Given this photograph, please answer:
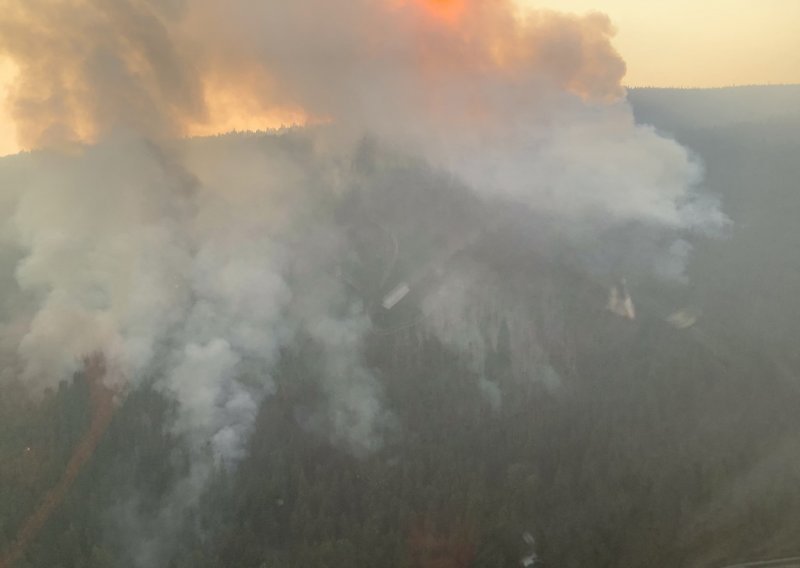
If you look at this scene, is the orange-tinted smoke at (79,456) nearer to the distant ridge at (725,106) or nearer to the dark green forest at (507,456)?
the dark green forest at (507,456)

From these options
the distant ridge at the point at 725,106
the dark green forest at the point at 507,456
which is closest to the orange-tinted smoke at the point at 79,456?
the dark green forest at the point at 507,456

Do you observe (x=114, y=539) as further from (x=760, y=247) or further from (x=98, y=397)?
(x=760, y=247)

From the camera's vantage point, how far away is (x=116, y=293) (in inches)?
3607

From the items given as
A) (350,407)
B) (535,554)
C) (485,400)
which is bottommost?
(350,407)

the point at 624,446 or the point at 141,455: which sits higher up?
the point at 624,446

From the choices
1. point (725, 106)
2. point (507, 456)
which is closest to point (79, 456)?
point (507, 456)

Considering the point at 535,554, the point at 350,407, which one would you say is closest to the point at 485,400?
the point at 350,407

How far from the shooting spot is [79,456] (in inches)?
2618

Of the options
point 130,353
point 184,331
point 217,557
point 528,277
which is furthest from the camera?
point 528,277

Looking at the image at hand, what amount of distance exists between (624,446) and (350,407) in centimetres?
2800

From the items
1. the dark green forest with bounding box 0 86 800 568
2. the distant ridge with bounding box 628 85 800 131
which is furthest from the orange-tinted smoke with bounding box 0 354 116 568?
the distant ridge with bounding box 628 85 800 131

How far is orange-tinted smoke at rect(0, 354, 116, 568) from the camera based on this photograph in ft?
187

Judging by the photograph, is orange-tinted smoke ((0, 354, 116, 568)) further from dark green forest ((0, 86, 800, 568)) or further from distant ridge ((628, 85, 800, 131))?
distant ridge ((628, 85, 800, 131))

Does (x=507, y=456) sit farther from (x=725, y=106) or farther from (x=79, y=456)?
(x=725, y=106)
